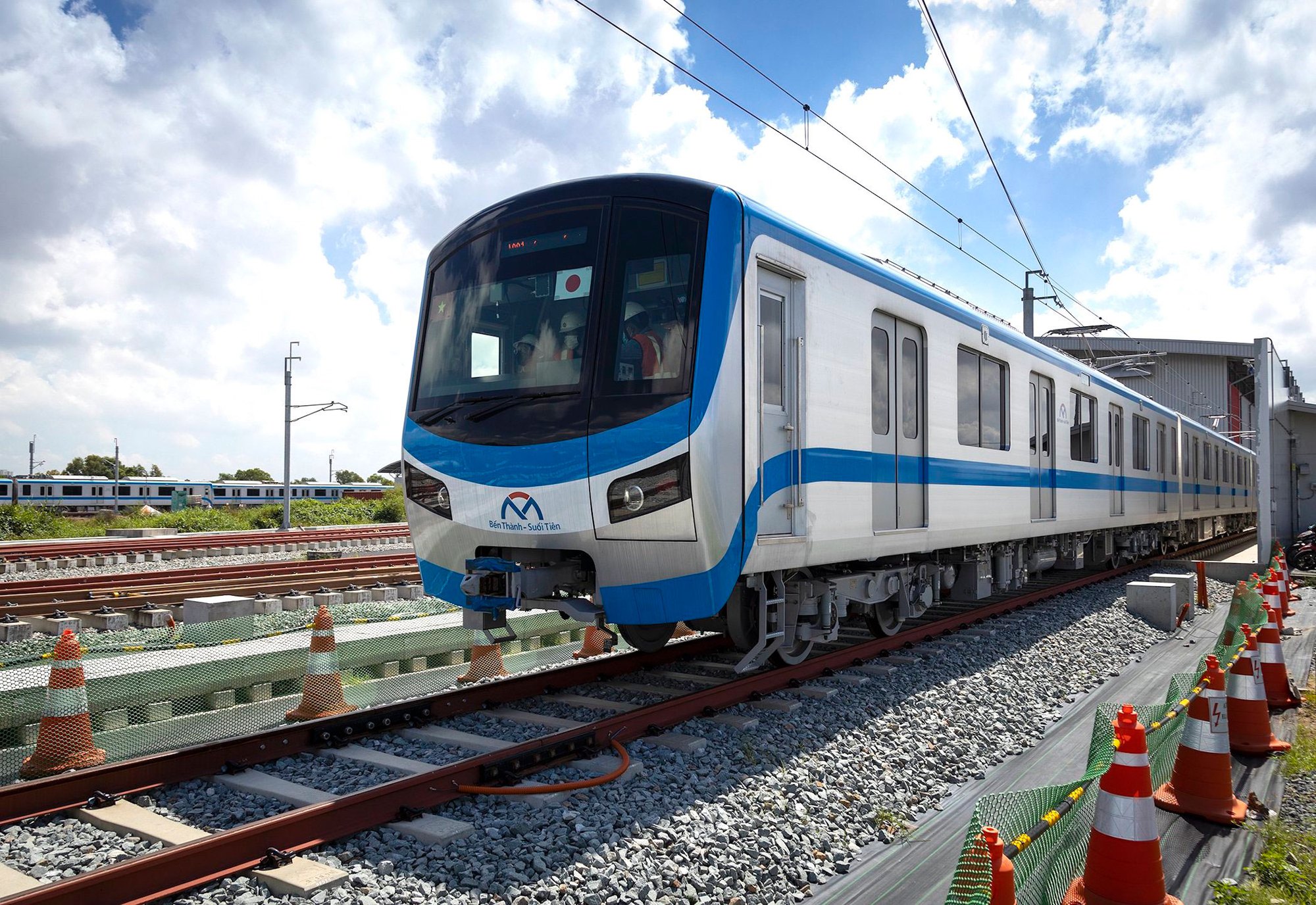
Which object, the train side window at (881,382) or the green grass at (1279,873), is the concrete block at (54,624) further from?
the green grass at (1279,873)

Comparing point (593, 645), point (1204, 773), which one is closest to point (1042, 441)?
point (593, 645)

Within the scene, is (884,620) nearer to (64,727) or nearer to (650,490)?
(650,490)

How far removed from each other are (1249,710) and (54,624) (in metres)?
11.6

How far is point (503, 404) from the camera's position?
613 cm

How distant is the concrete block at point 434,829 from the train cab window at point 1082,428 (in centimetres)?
1073

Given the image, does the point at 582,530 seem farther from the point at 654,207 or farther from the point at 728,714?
the point at 654,207

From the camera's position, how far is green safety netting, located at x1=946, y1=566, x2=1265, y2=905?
2615 mm

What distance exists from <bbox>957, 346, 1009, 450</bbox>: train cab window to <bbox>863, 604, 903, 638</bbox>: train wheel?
5.85 ft

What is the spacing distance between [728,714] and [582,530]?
1676 millimetres

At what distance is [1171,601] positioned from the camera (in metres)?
10.9

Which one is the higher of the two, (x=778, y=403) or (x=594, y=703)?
(x=778, y=403)

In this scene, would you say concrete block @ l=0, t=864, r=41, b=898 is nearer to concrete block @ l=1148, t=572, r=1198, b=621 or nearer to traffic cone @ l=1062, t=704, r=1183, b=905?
traffic cone @ l=1062, t=704, r=1183, b=905

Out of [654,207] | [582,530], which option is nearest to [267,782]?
[582,530]

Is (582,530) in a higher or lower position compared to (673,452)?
lower
